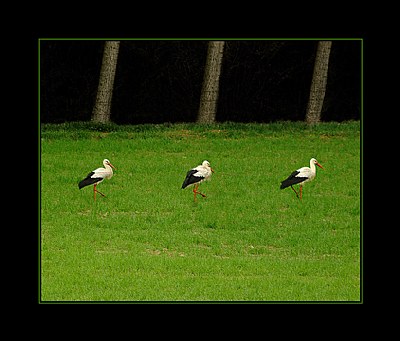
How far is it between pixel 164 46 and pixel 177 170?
2.43 metres

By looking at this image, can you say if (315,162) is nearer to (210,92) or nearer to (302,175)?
(302,175)

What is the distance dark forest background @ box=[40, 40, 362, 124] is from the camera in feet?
50.3

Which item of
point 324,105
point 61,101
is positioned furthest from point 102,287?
point 324,105

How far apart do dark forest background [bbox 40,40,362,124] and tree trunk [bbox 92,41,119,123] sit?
0.39 ft

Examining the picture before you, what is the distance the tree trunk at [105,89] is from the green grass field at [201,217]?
0.81 ft

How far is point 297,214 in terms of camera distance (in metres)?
14.0

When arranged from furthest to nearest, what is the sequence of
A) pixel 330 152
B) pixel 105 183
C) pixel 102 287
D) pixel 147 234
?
pixel 330 152 < pixel 105 183 < pixel 147 234 < pixel 102 287

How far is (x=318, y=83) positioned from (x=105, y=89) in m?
→ 3.88

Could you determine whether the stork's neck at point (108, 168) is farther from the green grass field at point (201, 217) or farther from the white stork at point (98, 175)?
the green grass field at point (201, 217)

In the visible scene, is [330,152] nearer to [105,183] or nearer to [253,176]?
[253,176]

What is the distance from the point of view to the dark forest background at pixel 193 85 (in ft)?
50.3

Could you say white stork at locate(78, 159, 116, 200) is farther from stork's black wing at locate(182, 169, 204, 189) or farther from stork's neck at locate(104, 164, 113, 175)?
stork's black wing at locate(182, 169, 204, 189)

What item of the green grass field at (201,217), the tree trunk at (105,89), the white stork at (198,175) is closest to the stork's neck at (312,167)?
the green grass field at (201,217)

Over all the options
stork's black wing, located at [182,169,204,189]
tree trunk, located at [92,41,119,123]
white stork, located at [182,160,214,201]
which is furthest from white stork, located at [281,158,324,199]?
tree trunk, located at [92,41,119,123]
